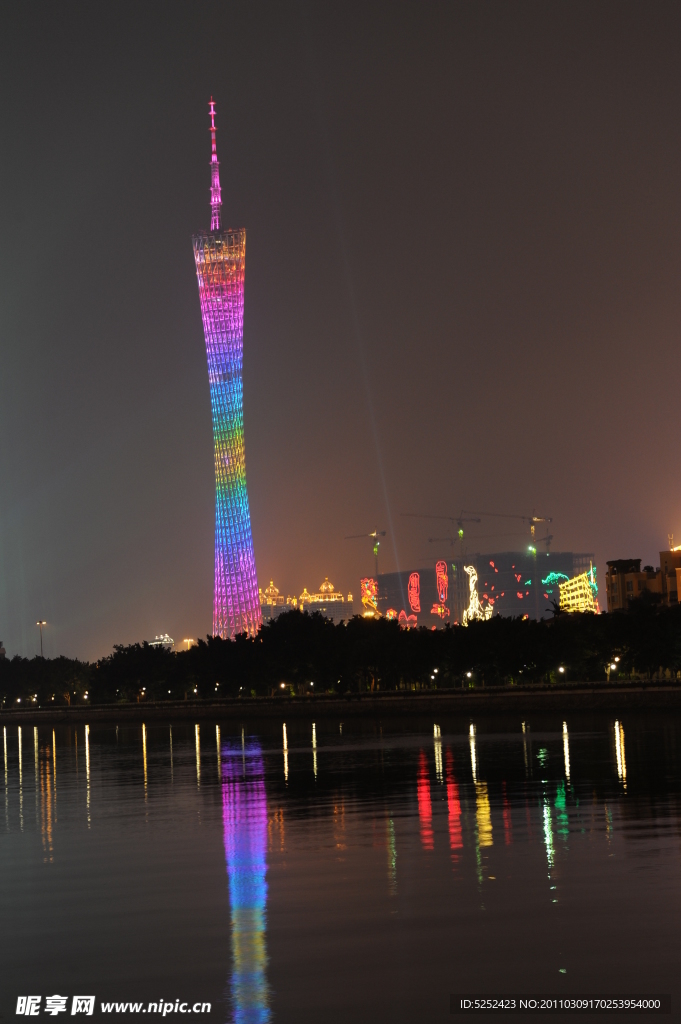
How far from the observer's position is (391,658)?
4336 inches

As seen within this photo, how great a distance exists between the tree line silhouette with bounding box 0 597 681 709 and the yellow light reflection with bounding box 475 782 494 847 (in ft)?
192

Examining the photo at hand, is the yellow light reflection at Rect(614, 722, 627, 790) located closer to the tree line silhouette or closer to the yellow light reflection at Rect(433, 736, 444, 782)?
the yellow light reflection at Rect(433, 736, 444, 782)

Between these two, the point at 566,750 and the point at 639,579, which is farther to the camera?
the point at 639,579

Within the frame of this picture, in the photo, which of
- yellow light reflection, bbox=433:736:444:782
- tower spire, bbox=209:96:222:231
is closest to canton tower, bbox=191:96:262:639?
tower spire, bbox=209:96:222:231

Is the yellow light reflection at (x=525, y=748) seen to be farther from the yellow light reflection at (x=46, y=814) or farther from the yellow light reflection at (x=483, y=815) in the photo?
the yellow light reflection at (x=46, y=814)

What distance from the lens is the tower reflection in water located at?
14.4 metres

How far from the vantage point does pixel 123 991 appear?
15.1m

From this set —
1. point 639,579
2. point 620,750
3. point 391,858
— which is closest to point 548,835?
point 391,858

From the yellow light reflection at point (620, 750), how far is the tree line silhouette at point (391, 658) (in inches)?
1135

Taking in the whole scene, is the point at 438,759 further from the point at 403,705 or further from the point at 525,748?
the point at 403,705

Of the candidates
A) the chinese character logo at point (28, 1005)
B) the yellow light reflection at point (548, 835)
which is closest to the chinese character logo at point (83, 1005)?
the chinese character logo at point (28, 1005)

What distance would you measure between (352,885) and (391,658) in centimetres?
8946

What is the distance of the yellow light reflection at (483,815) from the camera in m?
25.3
